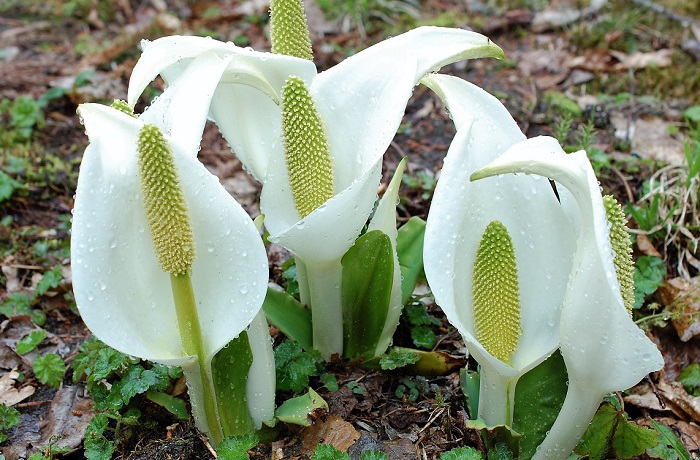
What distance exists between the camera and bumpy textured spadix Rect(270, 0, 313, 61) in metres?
1.98

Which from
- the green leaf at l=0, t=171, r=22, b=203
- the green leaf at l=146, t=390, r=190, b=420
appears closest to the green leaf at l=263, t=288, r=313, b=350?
the green leaf at l=146, t=390, r=190, b=420

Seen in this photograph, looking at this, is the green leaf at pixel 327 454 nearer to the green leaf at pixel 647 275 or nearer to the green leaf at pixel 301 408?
the green leaf at pixel 301 408

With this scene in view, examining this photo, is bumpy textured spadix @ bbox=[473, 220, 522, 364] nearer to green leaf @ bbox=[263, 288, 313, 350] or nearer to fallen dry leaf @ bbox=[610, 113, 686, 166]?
green leaf @ bbox=[263, 288, 313, 350]

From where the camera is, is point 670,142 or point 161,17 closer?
point 670,142

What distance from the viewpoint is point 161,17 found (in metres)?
5.54

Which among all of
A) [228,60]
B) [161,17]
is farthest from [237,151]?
[161,17]

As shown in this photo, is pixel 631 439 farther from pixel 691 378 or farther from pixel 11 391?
pixel 11 391

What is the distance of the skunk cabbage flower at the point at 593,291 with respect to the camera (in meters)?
1.39

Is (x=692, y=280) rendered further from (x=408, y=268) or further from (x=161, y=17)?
(x=161, y=17)

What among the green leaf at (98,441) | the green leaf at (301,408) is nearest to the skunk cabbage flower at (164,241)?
the green leaf at (301,408)

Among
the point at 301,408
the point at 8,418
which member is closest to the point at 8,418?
the point at 8,418

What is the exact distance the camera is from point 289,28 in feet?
6.58

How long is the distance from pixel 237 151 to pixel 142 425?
0.89 metres

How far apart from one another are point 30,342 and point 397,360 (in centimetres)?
136
